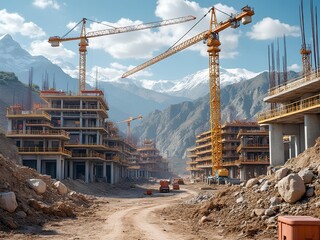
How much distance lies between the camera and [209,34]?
9975cm

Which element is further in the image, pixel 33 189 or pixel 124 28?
pixel 124 28

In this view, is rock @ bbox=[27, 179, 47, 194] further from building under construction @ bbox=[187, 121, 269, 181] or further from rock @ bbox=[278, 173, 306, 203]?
building under construction @ bbox=[187, 121, 269, 181]

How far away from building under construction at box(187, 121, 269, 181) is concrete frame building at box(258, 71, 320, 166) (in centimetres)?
3718

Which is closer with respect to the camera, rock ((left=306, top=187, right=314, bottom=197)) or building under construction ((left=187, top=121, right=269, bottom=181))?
rock ((left=306, top=187, right=314, bottom=197))

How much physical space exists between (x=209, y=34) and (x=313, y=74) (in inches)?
2274

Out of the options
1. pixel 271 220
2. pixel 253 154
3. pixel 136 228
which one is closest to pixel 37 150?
pixel 253 154

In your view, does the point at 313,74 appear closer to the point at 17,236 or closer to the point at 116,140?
the point at 17,236

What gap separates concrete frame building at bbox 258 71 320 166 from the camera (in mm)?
44375

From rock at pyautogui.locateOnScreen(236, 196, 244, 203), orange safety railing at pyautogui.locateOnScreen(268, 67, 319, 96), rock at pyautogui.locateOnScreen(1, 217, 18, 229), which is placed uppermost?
orange safety railing at pyautogui.locateOnScreen(268, 67, 319, 96)

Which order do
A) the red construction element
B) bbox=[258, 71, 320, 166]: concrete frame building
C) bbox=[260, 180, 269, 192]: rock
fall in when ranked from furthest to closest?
bbox=[258, 71, 320, 166]: concrete frame building → bbox=[260, 180, 269, 192]: rock → the red construction element

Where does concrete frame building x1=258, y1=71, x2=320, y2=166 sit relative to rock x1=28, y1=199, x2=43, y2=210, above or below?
above

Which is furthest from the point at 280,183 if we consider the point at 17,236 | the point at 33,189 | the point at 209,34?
the point at 209,34

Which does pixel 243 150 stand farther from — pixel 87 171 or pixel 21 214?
pixel 21 214

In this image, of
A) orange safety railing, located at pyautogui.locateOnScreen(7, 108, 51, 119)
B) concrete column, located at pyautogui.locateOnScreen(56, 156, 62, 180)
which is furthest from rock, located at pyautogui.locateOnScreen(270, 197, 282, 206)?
orange safety railing, located at pyautogui.locateOnScreen(7, 108, 51, 119)
